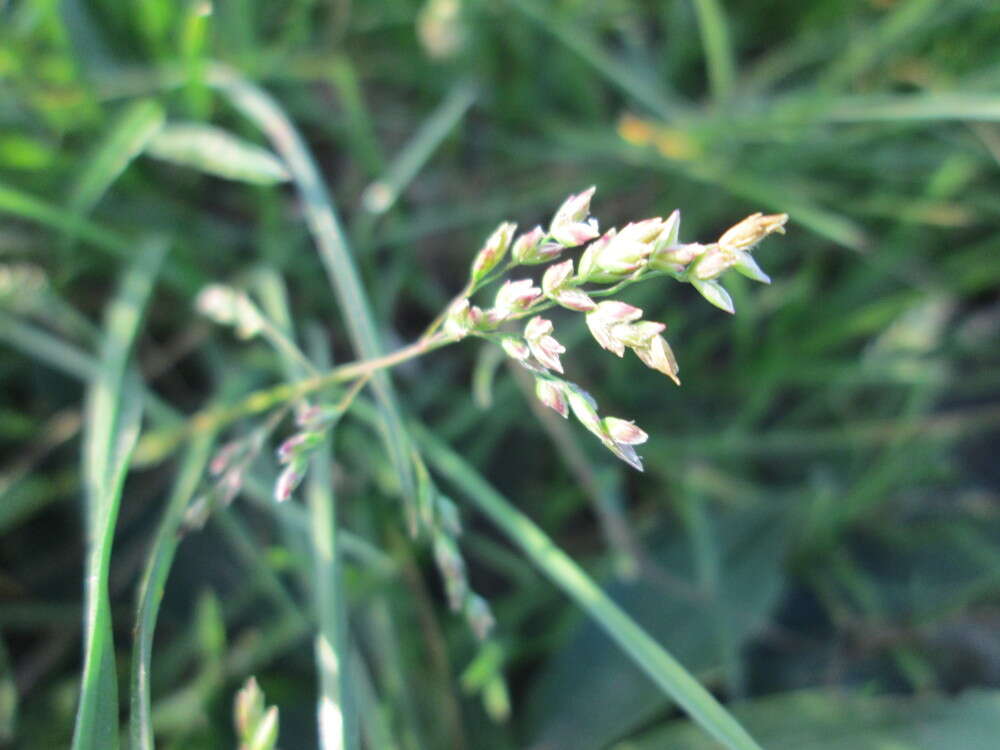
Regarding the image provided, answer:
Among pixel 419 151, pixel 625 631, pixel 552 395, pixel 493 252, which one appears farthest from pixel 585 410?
pixel 419 151

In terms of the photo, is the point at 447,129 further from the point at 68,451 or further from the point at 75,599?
the point at 75,599

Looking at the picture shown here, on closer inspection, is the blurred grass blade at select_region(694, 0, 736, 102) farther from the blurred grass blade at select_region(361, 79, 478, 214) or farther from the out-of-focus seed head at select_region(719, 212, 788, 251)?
the out-of-focus seed head at select_region(719, 212, 788, 251)

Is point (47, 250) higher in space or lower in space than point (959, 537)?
higher

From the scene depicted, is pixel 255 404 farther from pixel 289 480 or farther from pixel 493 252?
pixel 493 252

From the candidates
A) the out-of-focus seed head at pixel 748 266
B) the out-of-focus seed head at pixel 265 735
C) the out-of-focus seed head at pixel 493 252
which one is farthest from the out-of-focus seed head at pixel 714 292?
the out-of-focus seed head at pixel 265 735

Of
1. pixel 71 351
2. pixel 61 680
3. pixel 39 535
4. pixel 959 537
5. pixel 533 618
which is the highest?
pixel 71 351

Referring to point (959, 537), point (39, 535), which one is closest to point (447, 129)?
point (39, 535)

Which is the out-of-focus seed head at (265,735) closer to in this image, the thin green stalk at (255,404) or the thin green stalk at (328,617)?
the thin green stalk at (328,617)
